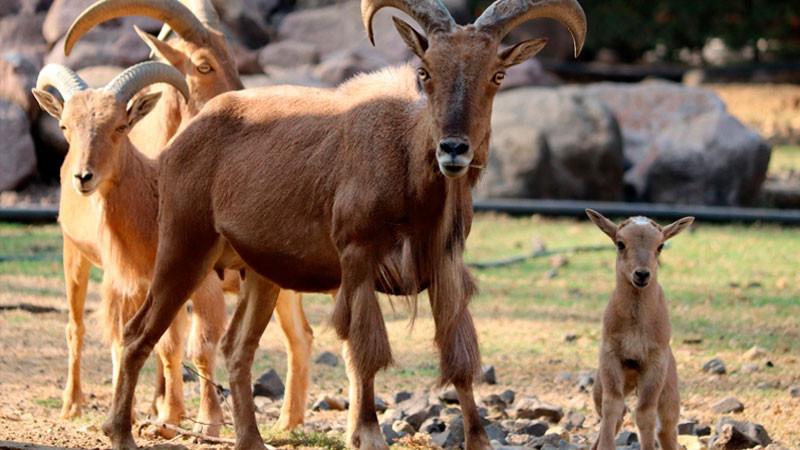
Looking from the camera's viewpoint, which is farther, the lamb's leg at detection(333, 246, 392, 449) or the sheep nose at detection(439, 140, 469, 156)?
the lamb's leg at detection(333, 246, 392, 449)

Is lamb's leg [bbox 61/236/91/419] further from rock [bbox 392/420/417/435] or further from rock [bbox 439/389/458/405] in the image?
rock [bbox 439/389/458/405]

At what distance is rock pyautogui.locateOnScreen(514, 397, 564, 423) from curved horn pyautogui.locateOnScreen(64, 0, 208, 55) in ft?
12.5

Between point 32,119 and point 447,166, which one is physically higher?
point 32,119

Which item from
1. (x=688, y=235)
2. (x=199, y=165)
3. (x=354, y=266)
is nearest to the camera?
(x=354, y=266)

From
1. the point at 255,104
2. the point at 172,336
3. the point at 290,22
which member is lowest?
the point at 172,336

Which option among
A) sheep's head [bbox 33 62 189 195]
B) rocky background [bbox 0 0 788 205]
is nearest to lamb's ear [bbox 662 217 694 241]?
sheep's head [bbox 33 62 189 195]

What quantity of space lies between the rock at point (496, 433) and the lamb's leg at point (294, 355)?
4.44ft

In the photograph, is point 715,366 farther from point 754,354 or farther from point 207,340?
point 207,340

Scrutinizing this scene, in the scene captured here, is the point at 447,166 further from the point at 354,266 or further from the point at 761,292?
the point at 761,292

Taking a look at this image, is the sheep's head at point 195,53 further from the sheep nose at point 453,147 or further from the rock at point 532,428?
the sheep nose at point 453,147

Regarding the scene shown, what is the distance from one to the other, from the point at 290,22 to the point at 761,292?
1200 centimetres

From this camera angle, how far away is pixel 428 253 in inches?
241

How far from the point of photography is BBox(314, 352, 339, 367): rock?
9.80m

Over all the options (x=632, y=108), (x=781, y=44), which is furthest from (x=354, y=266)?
(x=781, y=44)
